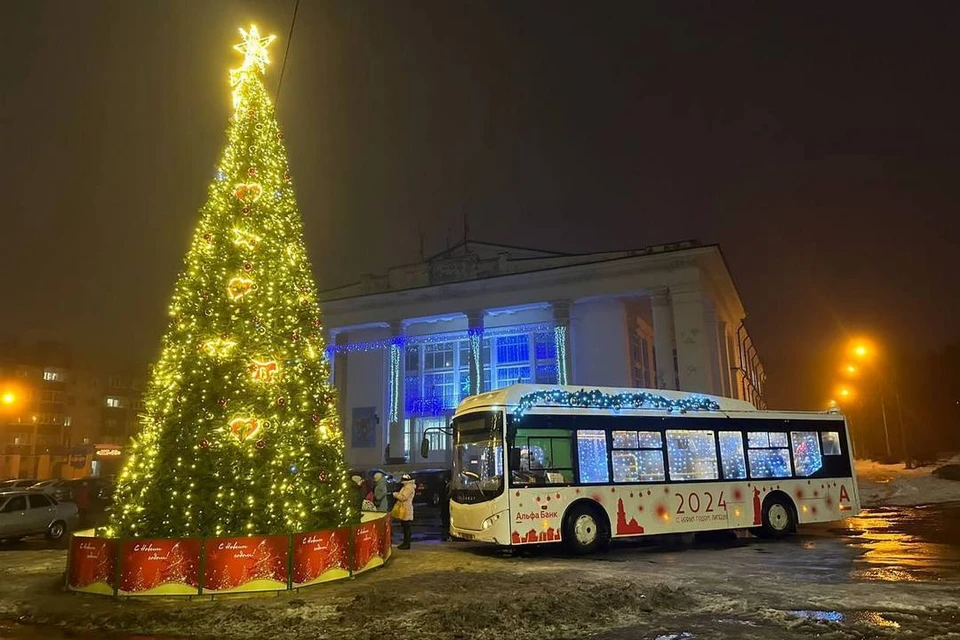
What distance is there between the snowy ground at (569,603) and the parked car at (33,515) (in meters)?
6.57

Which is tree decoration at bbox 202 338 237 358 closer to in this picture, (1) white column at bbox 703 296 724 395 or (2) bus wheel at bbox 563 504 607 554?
(2) bus wheel at bbox 563 504 607 554

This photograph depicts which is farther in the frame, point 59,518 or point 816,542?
point 59,518

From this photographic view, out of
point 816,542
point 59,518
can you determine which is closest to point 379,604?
point 816,542

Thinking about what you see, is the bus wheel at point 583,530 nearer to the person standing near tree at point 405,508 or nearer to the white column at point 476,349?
the person standing near tree at point 405,508

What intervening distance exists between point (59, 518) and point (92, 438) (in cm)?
6418

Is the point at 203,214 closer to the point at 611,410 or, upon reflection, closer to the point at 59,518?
the point at 611,410

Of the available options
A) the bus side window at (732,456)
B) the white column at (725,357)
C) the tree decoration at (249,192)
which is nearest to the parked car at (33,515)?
the tree decoration at (249,192)

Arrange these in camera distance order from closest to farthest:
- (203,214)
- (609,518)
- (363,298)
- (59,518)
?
(203,214) < (609,518) < (59,518) < (363,298)

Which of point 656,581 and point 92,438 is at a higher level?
point 92,438

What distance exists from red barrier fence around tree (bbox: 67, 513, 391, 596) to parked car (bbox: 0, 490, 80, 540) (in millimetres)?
10391

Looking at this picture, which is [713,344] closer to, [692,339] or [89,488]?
[692,339]

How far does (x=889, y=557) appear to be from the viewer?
11.3m

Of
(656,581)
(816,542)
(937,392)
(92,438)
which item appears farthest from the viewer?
(92,438)

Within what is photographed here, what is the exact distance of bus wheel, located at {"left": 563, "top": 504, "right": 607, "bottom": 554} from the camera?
12.6m
